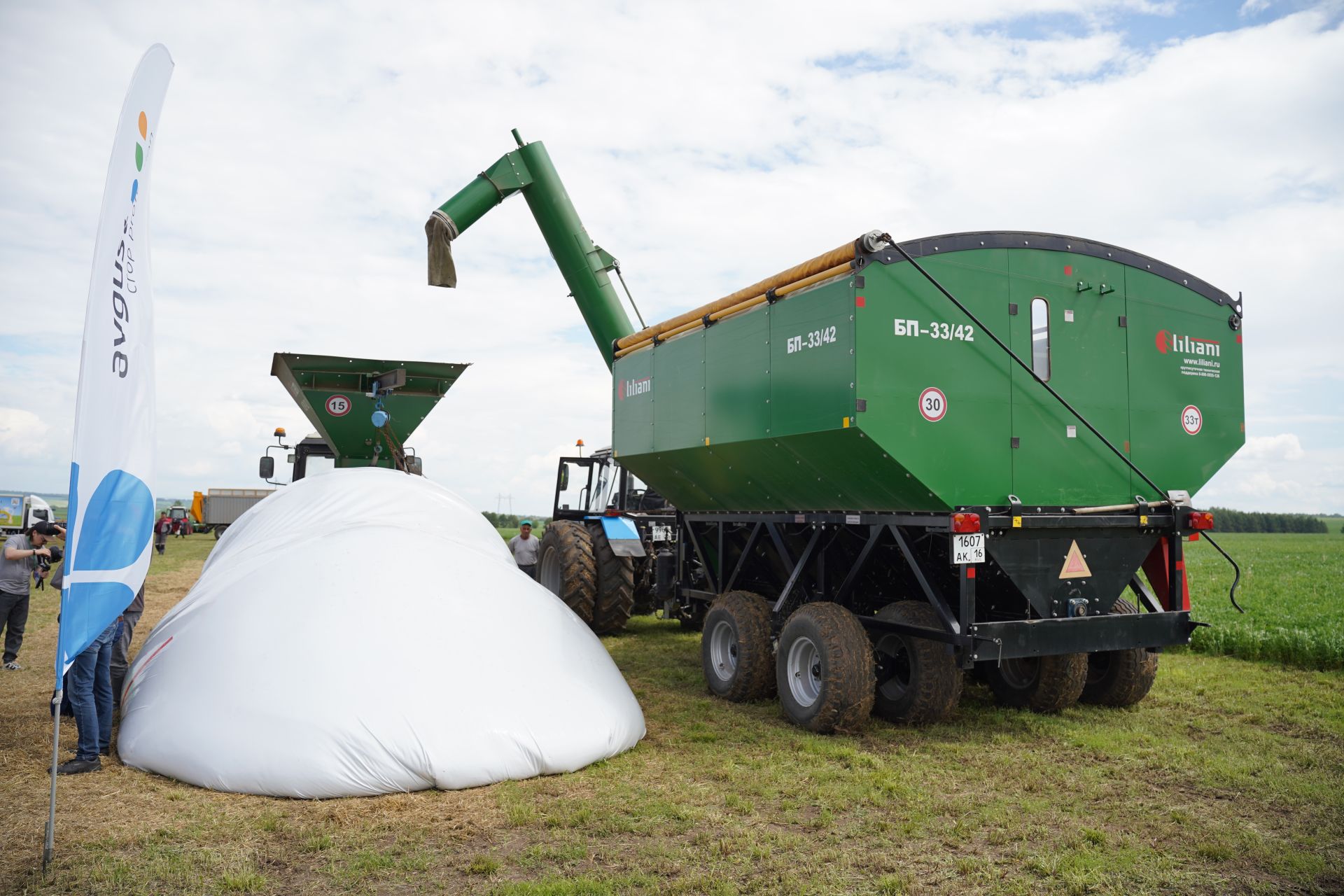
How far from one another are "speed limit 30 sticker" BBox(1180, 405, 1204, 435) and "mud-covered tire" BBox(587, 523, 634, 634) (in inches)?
253

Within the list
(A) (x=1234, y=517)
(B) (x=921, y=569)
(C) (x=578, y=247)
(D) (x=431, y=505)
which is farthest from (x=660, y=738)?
(A) (x=1234, y=517)

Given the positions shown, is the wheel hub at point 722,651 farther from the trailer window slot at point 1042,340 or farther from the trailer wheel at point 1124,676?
the trailer window slot at point 1042,340

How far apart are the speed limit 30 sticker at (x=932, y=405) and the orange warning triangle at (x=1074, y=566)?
1456 mm

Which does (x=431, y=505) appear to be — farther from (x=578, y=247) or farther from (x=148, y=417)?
(x=578, y=247)

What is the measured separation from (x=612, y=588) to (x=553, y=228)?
184 inches

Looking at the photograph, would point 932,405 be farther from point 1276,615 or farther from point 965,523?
point 1276,615

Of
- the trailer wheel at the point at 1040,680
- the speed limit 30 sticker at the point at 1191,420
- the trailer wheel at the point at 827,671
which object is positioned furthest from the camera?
the trailer wheel at the point at 1040,680

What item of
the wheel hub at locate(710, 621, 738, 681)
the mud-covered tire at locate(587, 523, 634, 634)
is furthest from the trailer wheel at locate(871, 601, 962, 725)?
the mud-covered tire at locate(587, 523, 634, 634)

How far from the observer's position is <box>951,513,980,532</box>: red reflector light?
20.2ft

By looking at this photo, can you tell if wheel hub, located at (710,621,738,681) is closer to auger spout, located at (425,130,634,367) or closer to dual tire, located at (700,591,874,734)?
dual tire, located at (700,591,874,734)

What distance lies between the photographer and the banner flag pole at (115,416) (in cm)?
430

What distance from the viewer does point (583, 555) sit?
11.3 meters

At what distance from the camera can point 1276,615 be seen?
12.3m

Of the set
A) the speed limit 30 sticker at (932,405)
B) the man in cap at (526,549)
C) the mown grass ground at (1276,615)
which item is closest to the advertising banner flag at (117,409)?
the speed limit 30 sticker at (932,405)
